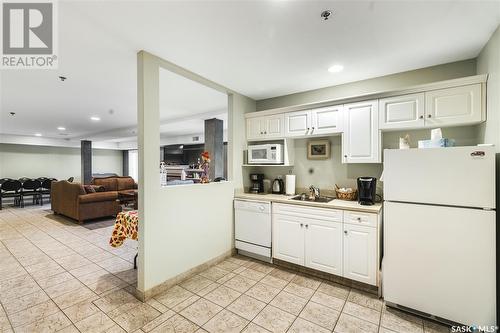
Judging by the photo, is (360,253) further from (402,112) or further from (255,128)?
(255,128)

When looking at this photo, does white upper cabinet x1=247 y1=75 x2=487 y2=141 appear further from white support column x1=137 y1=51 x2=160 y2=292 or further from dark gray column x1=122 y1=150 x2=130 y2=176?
dark gray column x1=122 y1=150 x2=130 y2=176

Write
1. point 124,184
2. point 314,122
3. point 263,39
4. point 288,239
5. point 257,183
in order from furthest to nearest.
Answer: point 124,184 < point 257,183 < point 314,122 < point 288,239 < point 263,39

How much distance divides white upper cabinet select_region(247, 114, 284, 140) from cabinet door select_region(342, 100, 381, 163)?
935mm

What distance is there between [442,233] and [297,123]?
79.3 inches

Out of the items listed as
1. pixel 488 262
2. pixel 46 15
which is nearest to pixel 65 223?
pixel 46 15

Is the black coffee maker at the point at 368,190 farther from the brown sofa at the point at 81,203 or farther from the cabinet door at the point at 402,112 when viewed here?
the brown sofa at the point at 81,203

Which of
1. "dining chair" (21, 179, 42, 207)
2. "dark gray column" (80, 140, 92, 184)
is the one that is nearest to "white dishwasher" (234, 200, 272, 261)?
"dining chair" (21, 179, 42, 207)

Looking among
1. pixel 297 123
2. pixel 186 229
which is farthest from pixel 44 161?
pixel 297 123

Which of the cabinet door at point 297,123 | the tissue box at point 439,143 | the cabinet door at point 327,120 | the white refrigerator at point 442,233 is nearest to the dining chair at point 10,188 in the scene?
the cabinet door at point 297,123

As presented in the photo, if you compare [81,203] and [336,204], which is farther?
[81,203]

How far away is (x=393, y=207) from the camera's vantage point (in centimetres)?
212

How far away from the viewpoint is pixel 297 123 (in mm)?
3158

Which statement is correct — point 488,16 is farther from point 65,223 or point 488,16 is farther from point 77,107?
point 65,223

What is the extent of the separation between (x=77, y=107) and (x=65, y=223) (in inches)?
113
